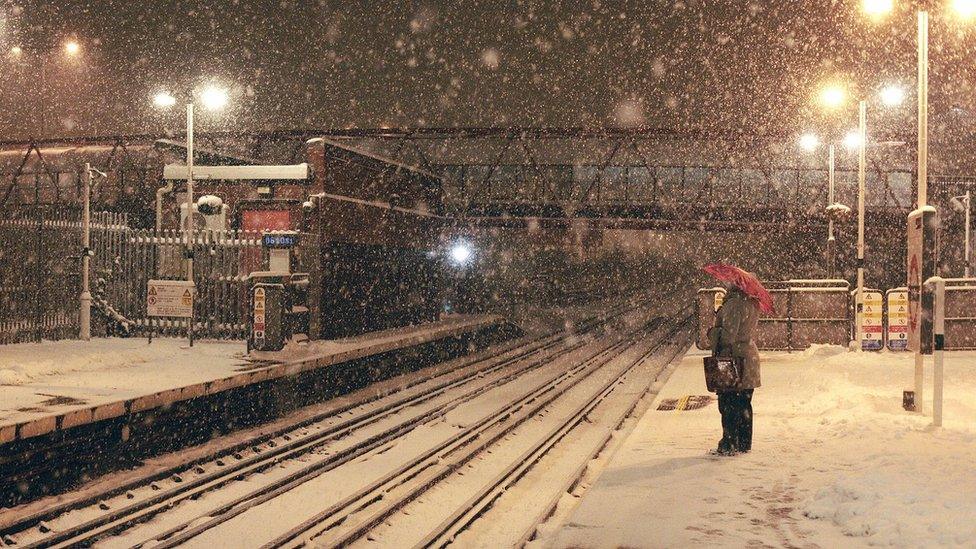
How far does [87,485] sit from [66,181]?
3675cm

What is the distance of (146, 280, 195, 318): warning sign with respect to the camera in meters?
18.1

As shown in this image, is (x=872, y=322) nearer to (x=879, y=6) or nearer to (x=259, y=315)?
(x=879, y=6)

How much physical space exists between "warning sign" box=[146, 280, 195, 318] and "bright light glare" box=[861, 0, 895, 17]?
12742 millimetres

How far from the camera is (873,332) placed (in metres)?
22.1

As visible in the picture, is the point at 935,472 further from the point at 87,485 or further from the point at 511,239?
the point at 511,239

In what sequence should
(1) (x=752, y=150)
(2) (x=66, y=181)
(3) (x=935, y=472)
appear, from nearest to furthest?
1. (3) (x=935, y=472)
2. (1) (x=752, y=150)
3. (2) (x=66, y=181)

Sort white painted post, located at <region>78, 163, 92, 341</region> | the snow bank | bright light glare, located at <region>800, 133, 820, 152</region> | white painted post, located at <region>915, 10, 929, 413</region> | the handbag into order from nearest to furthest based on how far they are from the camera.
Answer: the handbag, white painted post, located at <region>915, 10, 929, 413</region>, the snow bank, white painted post, located at <region>78, 163, 92, 341</region>, bright light glare, located at <region>800, 133, 820, 152</region>

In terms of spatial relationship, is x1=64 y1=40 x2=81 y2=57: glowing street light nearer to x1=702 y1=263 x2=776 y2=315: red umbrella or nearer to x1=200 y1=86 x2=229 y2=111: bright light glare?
x1=200 y1=86 x2=229 y2=111: bright light glare

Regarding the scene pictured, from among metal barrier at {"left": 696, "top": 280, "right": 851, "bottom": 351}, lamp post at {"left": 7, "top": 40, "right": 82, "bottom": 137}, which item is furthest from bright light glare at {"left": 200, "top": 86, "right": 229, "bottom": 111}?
lamp post at {"left": 7, "top": 40, "right": 82, "bottom": 137}

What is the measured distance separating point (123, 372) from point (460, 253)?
939 inches

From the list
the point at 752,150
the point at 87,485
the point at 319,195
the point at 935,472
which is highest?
the point at 752,150

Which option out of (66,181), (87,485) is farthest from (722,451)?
(66,181)

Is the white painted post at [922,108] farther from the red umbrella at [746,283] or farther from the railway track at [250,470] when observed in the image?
the railway track at [250,470]

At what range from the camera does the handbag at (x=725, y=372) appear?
9.99m
